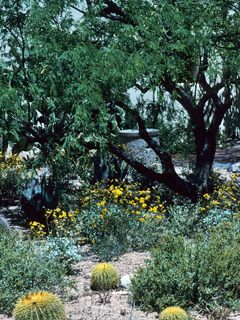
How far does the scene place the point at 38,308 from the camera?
140 inches

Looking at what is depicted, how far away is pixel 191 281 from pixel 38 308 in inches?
56.3

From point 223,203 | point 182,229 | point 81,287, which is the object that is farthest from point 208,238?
point 81,287

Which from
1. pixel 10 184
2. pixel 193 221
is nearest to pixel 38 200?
pixel 10 184

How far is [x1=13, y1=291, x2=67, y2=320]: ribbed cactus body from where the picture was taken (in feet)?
11.6

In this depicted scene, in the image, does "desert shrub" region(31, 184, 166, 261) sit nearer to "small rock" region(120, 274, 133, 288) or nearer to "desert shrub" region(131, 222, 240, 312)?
"small rock" region(120, 274, 133, 288)

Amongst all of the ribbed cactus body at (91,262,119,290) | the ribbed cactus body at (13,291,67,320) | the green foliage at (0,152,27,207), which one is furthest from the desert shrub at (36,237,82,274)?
the green foliage at (0,152,27,207)

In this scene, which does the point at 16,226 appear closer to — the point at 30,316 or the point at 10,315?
the point at 10,315

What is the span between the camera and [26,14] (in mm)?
6352

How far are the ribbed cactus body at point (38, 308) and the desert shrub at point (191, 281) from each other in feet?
2.76

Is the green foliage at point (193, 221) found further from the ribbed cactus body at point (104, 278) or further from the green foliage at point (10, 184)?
the green foliage at point (10, 184)

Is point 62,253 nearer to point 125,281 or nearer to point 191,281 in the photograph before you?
point 125,281

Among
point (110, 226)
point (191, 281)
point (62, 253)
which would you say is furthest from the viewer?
point (110, 226)

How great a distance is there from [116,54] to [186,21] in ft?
6.70

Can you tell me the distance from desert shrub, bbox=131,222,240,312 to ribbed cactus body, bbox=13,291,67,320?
33.1 inches
